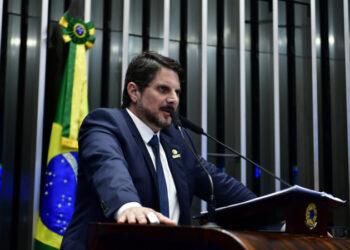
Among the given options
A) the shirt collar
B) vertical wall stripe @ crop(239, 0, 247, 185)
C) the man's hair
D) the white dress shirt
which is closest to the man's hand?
the white dress shirt

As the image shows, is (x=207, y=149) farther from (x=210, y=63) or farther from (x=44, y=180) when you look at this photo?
(x=44, y=180)

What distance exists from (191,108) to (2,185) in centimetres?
166

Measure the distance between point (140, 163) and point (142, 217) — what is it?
591 mm

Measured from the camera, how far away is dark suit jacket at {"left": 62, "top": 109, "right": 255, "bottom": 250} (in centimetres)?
144

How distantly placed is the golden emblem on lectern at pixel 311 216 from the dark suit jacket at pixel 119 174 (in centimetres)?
49

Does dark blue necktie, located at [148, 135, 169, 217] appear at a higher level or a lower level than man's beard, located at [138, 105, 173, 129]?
lower

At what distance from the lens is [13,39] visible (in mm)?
3721

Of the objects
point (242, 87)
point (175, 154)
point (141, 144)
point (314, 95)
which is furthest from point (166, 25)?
point (141, 144)

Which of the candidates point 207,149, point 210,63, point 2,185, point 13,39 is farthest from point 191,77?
point 2,185

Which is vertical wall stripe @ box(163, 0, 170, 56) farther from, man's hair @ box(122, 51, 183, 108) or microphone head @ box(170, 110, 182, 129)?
microphone head @ box(170, 110, 182, 129)

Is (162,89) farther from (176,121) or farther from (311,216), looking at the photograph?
(311,216)

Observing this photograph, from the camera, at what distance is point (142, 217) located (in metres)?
1.17

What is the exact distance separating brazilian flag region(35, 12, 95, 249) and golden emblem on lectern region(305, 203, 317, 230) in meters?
2.05

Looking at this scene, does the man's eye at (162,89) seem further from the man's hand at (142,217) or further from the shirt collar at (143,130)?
the man's hand at (142,217)
